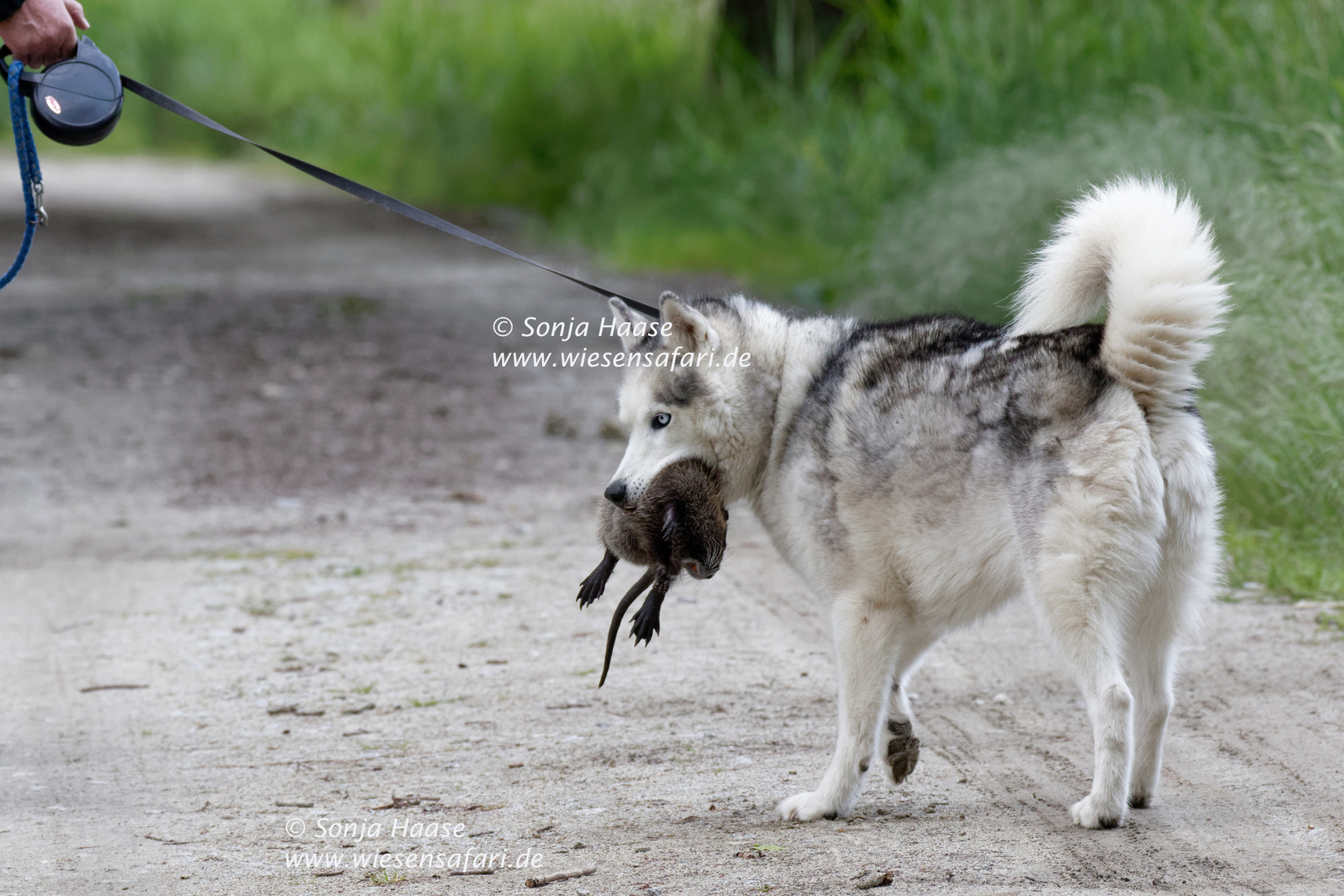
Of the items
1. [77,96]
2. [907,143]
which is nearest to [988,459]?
[77,96]

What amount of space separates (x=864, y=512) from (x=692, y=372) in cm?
61

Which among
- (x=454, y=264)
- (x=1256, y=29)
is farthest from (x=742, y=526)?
(x=454, y=264)

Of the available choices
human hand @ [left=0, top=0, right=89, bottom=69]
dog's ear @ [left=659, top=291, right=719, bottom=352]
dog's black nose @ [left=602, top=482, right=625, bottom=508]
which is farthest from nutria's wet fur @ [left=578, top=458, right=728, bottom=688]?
human hand @ [left=0, top=0, right=89, bottom=69]

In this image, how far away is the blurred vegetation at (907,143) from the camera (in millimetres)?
6000

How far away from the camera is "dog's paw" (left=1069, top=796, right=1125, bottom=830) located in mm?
3256

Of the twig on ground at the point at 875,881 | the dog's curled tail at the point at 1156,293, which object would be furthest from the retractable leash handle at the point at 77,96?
the twig on ground at the point at 875,881

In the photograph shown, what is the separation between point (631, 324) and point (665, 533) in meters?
0.65

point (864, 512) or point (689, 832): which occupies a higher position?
point (864, 512)

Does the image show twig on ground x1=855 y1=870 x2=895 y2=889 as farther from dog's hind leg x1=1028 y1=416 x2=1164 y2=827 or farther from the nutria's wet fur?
the nutria's wet fur

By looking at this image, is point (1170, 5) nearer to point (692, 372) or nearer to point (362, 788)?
point (692, 372)

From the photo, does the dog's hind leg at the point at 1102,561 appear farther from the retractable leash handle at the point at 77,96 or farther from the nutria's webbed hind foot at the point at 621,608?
the retractable leash handle at the point at 77,96

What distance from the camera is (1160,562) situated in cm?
326

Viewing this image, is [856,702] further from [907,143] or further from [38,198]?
[907,143]

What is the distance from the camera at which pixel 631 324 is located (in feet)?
13.3
